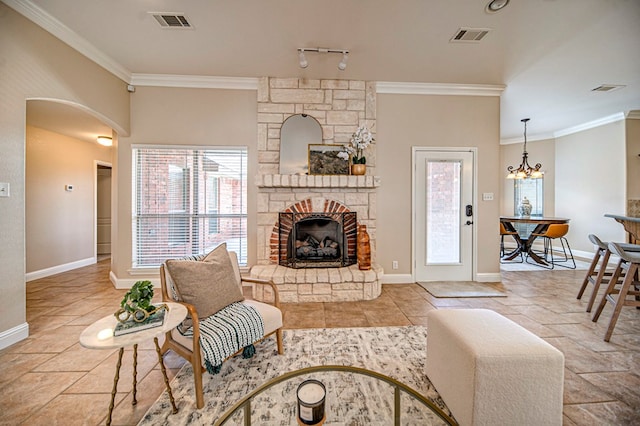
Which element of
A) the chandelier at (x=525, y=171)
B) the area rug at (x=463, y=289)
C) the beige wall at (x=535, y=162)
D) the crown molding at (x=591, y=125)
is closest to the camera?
the area rug at (x=463, y=289)

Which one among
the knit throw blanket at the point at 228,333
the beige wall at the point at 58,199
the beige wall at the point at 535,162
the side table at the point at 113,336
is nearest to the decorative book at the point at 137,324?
the side table at the point at 113,336

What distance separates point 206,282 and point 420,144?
347 cm

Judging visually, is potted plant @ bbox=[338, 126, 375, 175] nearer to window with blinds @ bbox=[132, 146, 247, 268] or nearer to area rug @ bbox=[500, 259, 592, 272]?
window with blinds @ bbox=[132, 146, 247, 268]

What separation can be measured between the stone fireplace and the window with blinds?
15.8 inches

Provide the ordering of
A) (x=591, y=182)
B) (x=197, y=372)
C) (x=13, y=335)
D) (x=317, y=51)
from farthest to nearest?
(x=591, y=182), (x=317, y=51), (x=13, y=335), (x=197, y=372)

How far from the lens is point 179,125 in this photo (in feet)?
12.3

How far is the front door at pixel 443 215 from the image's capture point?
13.1ft

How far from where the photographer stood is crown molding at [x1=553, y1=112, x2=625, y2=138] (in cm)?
500

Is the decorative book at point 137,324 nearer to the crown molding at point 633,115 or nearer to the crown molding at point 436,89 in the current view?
the crown molding at point 436,89

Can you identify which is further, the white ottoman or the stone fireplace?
the stone fireplace

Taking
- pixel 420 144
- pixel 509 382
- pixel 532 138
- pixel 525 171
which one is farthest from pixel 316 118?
pixel 532 138

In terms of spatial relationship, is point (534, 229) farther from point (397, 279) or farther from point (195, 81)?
point (195, 81)

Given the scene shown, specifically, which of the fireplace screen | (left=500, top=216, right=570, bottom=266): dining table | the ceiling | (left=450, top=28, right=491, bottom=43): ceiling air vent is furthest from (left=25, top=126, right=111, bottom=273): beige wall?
(left=500, top=216, right=570, bottom=266): dining table

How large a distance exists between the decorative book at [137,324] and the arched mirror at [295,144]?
257 cm
